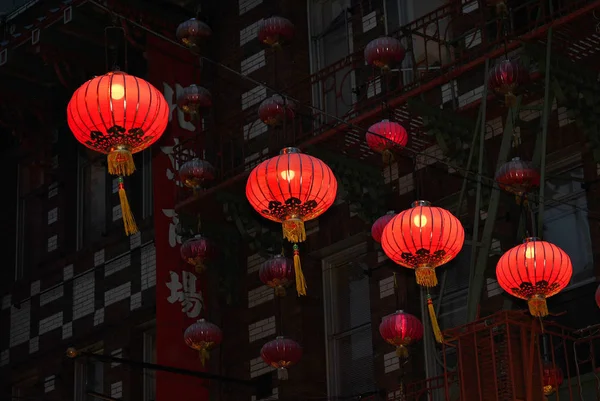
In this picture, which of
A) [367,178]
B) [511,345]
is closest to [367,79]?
[367,178]

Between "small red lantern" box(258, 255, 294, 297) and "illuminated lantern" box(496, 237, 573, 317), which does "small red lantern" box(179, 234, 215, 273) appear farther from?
"illuminated lantern" box(496, 237, 573, 317)

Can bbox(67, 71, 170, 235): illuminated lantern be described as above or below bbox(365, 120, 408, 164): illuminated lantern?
below

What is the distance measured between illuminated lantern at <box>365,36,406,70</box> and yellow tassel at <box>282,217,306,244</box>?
384 cm

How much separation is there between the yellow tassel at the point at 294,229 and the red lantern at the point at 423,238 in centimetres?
122

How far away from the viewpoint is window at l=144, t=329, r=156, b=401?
2500 centimetres

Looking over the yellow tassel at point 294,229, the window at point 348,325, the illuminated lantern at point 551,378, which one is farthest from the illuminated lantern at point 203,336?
the illuminated lantern at point 551,378

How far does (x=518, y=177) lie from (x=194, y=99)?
6.58 meters

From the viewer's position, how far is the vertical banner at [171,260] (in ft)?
74.2

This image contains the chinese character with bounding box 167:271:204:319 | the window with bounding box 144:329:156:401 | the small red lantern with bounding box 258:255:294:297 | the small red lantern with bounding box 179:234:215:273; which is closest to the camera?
the small red lantern with bounding box 258:255:294:297

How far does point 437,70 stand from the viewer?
20.0m

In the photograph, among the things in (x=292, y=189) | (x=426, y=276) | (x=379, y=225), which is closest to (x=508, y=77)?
(x=426, y=276)

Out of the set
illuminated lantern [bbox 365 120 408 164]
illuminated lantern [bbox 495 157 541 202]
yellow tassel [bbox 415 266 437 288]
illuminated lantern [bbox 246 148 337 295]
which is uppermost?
illuminated lantern [bbox 365 120 408 164]

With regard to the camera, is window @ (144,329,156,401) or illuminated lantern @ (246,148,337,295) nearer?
illuminated lantern @ (246,148,337,295)

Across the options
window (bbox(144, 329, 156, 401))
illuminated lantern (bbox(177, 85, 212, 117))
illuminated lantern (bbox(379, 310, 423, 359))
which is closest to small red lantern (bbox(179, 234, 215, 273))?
illuminated lantern (bbox(177, 85, 212, 117))
